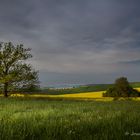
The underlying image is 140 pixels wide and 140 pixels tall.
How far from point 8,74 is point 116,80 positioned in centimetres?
3024

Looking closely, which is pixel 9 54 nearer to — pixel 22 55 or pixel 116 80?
pixel 22 55

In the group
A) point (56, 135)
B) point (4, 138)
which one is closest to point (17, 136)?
point (4, 138)

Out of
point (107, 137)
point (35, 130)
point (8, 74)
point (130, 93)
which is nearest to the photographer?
point (107, 137)

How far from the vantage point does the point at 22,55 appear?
54188 millimetres

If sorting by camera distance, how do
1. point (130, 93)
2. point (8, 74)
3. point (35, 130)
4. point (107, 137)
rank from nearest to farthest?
point (107, 137) → point (35, 130) → point (8, 74) → point (130, 93)

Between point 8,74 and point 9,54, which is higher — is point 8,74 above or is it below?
below

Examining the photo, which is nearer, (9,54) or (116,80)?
(9,54)

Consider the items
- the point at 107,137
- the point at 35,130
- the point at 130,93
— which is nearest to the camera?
the point at 107,137

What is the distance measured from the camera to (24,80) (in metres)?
53.6

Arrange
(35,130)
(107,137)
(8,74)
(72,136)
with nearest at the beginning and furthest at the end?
(107,137)
(72,136)
(35,130)
(8,74)

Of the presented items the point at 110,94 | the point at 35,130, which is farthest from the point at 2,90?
the point at 35,130

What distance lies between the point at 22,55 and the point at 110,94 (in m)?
27.6

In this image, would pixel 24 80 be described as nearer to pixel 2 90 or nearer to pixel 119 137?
pixel 2 90

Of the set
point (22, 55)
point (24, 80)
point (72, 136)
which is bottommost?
point (72, 136)
